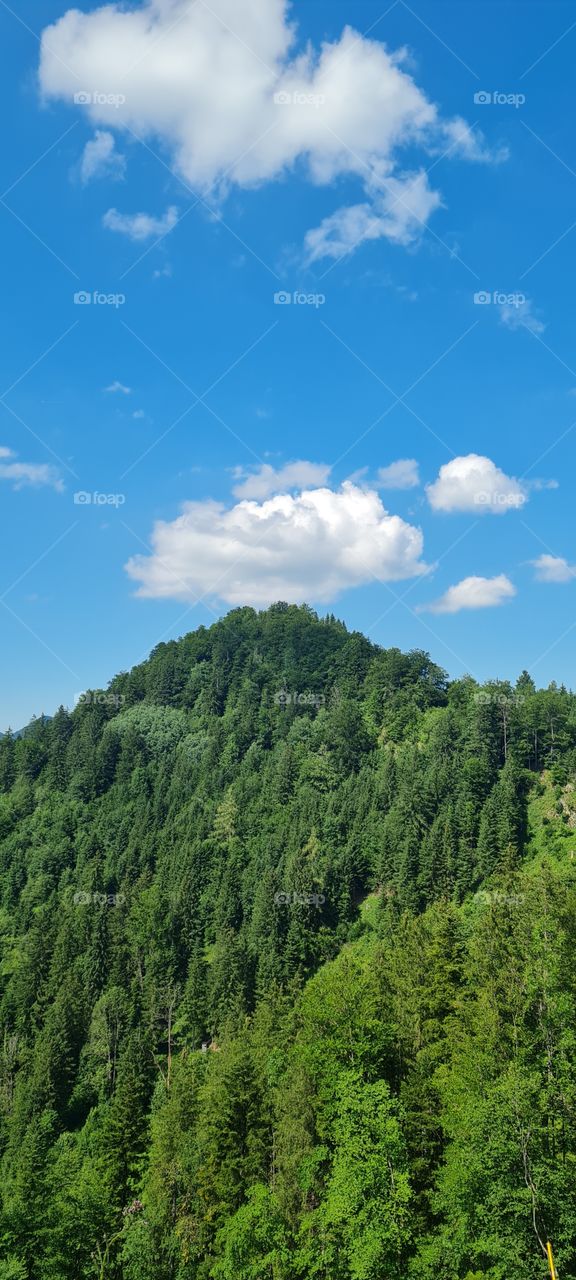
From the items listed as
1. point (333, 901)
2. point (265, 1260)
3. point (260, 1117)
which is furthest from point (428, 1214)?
point (333, 901)

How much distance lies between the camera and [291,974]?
80.5 meters

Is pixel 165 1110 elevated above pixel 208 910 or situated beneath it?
situated beneath

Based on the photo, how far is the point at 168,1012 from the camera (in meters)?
83.9

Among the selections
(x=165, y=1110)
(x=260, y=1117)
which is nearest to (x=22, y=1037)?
(x=165, y=1110)

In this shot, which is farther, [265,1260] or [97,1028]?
[97,1028]

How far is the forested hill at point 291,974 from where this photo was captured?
28.3 m

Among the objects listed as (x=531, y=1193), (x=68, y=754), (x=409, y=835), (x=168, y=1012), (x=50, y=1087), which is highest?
(x=68, y=754)

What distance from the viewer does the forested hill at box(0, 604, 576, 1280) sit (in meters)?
28.3

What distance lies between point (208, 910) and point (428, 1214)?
239ft

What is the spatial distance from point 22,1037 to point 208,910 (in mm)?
26541

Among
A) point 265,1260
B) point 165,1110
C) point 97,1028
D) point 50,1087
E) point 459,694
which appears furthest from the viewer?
point 459,694

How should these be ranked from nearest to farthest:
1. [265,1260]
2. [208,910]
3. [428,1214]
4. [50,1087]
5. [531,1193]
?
[531,1193] → [265,1260] → [428,1214] → [50,1087] → [208,910]

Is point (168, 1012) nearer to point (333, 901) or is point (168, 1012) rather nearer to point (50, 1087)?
point (50, 1087)

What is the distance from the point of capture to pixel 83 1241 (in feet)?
127
